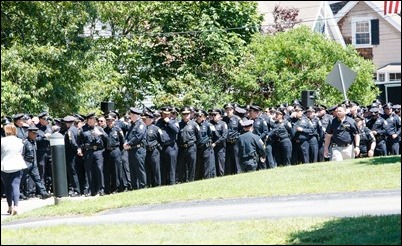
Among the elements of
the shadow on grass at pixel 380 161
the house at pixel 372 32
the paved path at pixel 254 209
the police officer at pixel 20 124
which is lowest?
the paved path at pixel 254 209

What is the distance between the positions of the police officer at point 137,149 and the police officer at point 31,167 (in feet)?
6.98

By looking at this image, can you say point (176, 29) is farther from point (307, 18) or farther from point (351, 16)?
point (351, 16)

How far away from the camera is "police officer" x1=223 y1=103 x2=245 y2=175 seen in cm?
2564

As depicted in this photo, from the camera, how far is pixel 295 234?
41.1 feet

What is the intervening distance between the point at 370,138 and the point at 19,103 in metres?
10.3

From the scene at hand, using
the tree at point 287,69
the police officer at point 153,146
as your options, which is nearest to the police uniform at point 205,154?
the police officer at point 153,146

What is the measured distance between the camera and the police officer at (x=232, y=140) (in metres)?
25.6

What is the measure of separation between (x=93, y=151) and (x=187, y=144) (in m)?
2.47

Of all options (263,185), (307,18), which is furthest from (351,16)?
(263,185)

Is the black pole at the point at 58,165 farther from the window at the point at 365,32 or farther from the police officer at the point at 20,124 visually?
the window at the point at 365,32

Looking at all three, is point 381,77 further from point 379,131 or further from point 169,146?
point 169,146

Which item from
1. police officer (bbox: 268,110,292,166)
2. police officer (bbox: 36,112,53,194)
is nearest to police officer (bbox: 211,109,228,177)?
police officer (bbox: 268,110,292,166)

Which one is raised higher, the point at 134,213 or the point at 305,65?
the point at 305,65

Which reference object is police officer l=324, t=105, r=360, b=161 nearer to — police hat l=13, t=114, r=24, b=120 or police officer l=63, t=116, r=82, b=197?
police officer l=63, t=116, r=82, b=197
